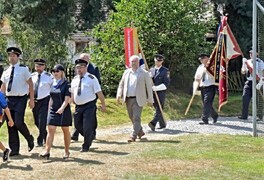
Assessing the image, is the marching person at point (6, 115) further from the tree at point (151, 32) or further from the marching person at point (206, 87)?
the tree at point (151, 32)

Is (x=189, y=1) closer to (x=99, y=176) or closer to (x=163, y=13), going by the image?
(x=163, y=13)

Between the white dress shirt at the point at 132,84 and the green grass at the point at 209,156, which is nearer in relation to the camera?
the green grass at the point at 209,156

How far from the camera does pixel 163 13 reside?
20156 mm

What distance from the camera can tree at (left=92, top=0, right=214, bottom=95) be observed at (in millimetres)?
20000

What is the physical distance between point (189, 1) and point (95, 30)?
339cm

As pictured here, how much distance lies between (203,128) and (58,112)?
5.67 m

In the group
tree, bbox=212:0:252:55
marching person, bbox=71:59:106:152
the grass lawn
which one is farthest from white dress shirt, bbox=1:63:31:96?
tree, bbox=212:0:252:55

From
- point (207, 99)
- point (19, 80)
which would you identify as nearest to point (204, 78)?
point (207, 99)

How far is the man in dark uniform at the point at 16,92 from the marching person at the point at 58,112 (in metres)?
0.65

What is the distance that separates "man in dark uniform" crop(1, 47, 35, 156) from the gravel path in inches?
160

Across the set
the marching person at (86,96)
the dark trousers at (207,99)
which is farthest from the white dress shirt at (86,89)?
the dark trousers at (207,99)

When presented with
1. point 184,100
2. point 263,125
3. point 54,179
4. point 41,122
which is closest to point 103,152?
point 41,122

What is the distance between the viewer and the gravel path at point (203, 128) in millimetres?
14770

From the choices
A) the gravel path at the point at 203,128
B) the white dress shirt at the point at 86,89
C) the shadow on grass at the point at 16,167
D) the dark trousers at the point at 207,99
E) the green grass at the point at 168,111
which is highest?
the white dress shirt at the point at 86,89
